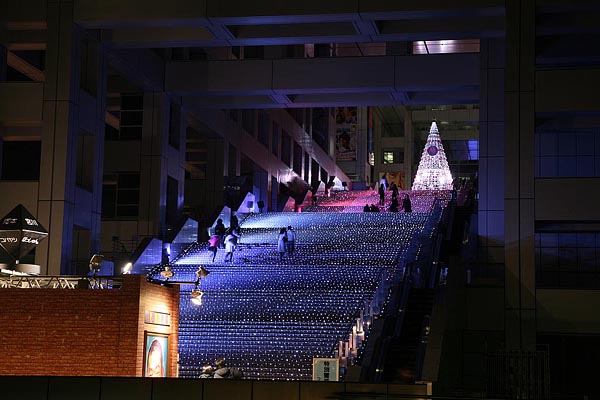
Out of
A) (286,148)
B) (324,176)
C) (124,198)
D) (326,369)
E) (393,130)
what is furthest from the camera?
(393,130)

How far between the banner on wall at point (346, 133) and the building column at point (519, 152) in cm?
5662

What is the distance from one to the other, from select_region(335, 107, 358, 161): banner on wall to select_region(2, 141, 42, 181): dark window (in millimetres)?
50715

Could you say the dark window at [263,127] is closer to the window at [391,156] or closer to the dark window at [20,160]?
the dark window at [20,160]

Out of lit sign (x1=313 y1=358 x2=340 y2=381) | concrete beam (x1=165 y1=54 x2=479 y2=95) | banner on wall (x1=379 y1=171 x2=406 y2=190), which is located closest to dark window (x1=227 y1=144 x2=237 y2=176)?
concrete beam (x1=165 y1=54 x2=479 y2=95)

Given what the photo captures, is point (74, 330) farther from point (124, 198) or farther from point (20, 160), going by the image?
point (124, 198)

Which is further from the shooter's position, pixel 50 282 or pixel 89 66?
pixel 89 66

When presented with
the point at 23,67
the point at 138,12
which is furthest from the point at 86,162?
the point at 23,67

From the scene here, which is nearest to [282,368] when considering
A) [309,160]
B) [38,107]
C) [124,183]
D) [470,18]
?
[38,107]

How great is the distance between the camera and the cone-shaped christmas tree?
62.9 m

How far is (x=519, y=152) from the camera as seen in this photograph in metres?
32.0

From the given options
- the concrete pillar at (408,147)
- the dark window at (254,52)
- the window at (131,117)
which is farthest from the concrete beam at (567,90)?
the concrete pillar at (408,147)

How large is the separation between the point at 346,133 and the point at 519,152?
59272 millimetres

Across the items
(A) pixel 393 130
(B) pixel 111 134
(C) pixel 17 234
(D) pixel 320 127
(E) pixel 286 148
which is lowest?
(C) pixel 17 234

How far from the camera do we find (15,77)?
40688 millimetres
